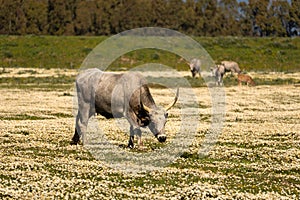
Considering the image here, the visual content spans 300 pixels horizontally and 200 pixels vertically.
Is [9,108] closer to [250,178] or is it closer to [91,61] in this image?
[250,178]

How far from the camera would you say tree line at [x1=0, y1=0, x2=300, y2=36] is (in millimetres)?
140500

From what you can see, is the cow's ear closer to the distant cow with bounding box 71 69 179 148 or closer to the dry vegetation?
the distant cow with bounding box 71 69 179 148

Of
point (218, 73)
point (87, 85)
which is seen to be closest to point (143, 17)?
point (218, 73)

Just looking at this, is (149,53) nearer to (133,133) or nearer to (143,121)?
(133,133)

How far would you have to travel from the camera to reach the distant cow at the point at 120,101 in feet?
Result: 63.3

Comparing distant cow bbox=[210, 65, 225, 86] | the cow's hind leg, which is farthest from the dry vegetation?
distant cow bbox=[210, 65, 225, 86]

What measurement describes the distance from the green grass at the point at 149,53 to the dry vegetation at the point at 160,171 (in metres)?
63.2

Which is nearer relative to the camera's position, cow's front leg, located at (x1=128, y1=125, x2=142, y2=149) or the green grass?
cow's front leg, located at (x1=128, y1=125, x2=142, y2=149)

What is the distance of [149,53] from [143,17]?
42771mm

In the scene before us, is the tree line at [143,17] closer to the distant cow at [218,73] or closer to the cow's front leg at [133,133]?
the distant cow at [218,73]

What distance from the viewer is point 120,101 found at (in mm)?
20547

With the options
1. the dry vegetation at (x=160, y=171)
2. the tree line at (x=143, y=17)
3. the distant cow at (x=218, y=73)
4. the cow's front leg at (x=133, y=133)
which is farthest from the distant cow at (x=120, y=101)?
the tree line at (x=143, y=17)

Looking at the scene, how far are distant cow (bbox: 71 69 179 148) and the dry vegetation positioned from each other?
4.11 feet

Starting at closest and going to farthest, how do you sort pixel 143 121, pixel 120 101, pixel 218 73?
pixel 143 121
pixel 120 101
pixel 218 73
